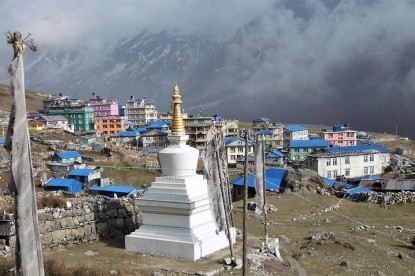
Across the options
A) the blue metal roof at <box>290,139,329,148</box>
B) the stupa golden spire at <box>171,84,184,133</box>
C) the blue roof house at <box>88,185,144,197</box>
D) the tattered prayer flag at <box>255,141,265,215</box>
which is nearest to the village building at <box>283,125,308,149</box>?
the blue metal roof at <box>290,139,329,148</box>

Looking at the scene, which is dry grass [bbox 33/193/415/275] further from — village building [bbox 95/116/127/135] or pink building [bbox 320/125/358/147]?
village building [bbox 95/116/127/135]

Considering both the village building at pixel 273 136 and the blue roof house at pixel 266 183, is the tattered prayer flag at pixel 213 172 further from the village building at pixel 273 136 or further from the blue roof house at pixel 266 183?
the village building at pixel 273 136

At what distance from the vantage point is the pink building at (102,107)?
398 feet

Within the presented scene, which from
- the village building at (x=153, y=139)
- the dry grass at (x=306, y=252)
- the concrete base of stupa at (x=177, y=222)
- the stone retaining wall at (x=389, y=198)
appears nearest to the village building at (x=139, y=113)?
the village building at (x=153, y=139)

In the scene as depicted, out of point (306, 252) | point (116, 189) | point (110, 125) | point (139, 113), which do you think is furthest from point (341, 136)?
point (306, 252)

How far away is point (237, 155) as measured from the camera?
80.9 m

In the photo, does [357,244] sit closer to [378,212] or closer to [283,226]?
[283,226]

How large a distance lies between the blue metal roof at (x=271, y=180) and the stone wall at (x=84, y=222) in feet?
59.4

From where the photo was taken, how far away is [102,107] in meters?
123

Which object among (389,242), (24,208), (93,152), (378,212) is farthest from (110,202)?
(93,152)

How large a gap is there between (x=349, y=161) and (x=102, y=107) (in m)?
72.2

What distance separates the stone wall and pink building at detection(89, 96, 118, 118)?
98658 millimetres

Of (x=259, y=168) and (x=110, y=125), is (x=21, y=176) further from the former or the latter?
(x=110, y=125)

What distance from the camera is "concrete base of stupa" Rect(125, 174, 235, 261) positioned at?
2033cm
